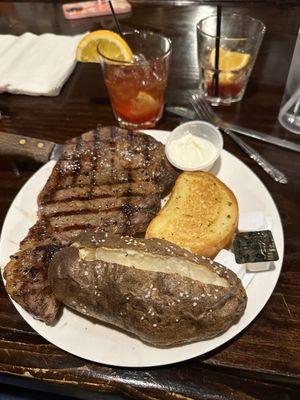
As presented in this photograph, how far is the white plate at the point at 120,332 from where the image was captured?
147 centimetres

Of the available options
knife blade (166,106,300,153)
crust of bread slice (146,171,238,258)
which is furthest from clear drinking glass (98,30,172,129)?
crust of bread slice (146,171,238,258)

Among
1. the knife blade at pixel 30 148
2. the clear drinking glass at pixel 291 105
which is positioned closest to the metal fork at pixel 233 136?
the clear drinking glass at pixel 291 105

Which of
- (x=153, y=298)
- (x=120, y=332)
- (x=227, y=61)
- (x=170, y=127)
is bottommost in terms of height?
(x=120, y=332)

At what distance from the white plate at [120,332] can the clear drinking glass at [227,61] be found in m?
0.93

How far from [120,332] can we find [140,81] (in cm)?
148

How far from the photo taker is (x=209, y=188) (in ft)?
6.34

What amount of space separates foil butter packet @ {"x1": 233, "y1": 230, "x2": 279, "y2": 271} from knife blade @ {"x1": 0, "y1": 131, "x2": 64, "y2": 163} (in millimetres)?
1167

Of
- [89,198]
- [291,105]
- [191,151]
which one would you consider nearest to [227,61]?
[291,105]

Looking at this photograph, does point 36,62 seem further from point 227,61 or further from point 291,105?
point 291,105

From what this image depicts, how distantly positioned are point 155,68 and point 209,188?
34.1 inches

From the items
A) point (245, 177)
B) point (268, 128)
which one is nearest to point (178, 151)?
point (245, 177)

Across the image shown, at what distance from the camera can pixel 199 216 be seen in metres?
1.84

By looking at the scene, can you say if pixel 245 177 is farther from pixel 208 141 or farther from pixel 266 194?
pixel 208 141

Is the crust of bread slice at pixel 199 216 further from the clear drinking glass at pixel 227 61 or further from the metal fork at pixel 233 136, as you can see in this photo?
the clear drinking glass at pixel 227 61
